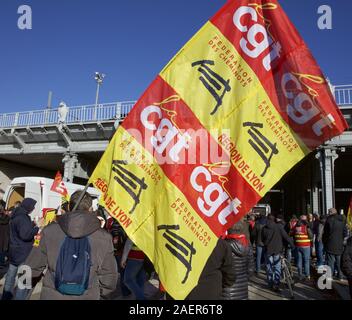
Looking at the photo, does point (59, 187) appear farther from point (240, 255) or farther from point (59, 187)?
point (240, 255)

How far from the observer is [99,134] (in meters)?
21.7

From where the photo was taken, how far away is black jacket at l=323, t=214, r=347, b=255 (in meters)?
9.35

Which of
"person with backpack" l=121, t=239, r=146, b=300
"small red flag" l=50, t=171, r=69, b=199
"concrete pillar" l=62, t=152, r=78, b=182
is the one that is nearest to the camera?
"person with backpack" l=121, t=239, r=146, b=300

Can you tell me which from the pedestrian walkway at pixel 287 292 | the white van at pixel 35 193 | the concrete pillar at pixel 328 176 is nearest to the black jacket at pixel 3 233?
the white van at pixel 35 193

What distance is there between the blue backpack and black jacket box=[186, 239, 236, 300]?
1.11 m

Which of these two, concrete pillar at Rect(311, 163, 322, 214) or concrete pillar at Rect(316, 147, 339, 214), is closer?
concrete pillar at Rect(316, 147, 339, 214)

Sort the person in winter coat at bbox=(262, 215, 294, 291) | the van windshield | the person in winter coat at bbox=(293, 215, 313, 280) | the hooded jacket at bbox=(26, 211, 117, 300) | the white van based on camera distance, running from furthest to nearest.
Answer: the van windshield, the white van, the person in winter coat at bbox=(293, 215, 313, 280), the person in winter coat at bbox=(262, 215, 294, 291), the hooded jacket at bbox=(26, 211, 117, 300)

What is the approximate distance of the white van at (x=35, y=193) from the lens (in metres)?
12.8

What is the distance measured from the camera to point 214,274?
3449 mm

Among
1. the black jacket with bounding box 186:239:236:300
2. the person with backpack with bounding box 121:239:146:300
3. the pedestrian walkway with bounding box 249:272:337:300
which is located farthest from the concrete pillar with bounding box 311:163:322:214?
the black jacket with bounding box 186:239:236:300

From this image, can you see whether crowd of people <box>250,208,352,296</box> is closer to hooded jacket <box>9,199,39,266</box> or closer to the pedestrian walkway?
the pedestrian walkway
